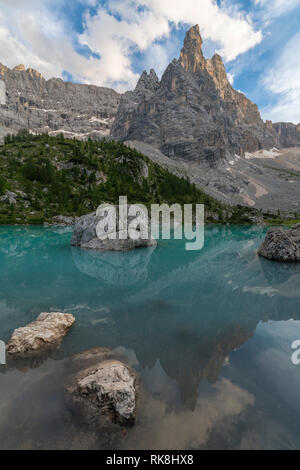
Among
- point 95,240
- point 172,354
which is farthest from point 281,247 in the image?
point 95,240

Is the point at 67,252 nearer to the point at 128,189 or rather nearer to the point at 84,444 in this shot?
the point at 84,444

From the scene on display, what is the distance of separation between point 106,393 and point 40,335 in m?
5.23

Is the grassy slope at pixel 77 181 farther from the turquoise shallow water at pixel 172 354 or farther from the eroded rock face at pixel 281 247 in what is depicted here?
the eroded rock face at pixel 281 247

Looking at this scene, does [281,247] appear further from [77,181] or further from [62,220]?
[77,181]

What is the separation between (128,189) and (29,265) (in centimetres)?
10468

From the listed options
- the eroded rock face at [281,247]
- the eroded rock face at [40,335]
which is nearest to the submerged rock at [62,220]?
the eroded rock face at [281,247]

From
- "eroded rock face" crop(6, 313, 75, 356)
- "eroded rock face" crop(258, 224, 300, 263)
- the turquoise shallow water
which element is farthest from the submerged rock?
"eroded rock face" crop(6, 313, 75, 356)

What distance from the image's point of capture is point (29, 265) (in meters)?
26.9

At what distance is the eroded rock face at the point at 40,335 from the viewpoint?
10.2m

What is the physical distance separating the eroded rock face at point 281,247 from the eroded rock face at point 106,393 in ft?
94.9

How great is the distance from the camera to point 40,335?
35.9ft

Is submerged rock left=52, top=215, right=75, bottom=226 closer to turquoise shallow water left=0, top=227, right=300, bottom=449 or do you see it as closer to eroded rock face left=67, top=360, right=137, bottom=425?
turquoise shallow water left=0, top=227, right=300, bottom=449

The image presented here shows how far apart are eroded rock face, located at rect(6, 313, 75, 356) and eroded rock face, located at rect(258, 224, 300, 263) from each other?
93.9 feet

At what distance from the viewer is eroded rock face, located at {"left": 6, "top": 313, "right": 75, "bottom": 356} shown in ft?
33.6
